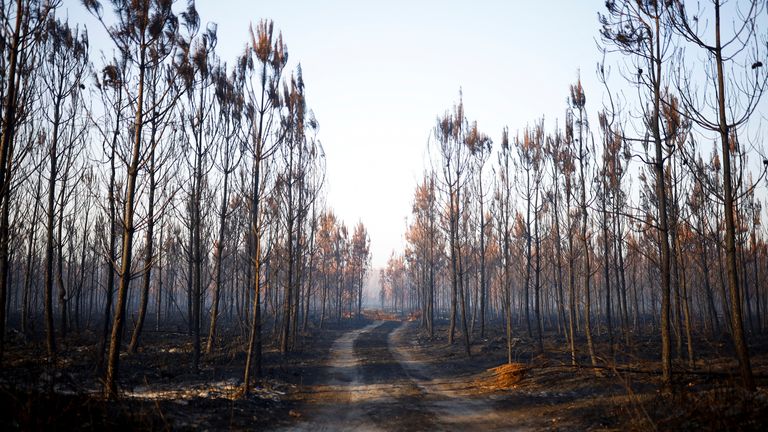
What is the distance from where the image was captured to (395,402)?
9523 mm

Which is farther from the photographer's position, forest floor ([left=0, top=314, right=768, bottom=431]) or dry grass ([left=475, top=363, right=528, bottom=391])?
dry grass ([left=475, top=363, right=528, bottom=391])

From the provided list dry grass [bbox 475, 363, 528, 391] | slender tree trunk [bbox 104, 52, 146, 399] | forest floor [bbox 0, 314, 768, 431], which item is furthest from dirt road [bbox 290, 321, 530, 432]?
slender tree trunk [bbox 104, 52, 146, 399]

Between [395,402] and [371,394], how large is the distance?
3.76 feet

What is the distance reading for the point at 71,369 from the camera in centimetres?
1098

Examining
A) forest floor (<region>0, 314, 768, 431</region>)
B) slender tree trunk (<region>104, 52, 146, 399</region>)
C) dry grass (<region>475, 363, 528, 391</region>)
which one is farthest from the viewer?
dry grass (<region>475, 363, 528, 391</region>)

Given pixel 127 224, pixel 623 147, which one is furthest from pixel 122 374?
pixel 623 147

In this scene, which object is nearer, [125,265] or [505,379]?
[125,265]

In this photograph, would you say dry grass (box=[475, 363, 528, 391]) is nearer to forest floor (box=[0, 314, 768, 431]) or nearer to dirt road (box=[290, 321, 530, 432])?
forest floor (box=[0, 314, 768, 431])

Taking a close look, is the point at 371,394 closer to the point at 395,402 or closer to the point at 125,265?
the point at 395,402

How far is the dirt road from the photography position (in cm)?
771

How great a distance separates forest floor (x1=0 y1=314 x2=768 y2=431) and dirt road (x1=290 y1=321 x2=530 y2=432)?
4 cm

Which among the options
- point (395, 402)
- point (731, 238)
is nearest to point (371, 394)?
point (395, 402)

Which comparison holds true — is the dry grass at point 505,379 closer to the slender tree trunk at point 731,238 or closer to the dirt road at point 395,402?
the dirt road at point 395,402

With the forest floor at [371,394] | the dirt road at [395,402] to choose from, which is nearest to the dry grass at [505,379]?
the forest floor at [371,394]
